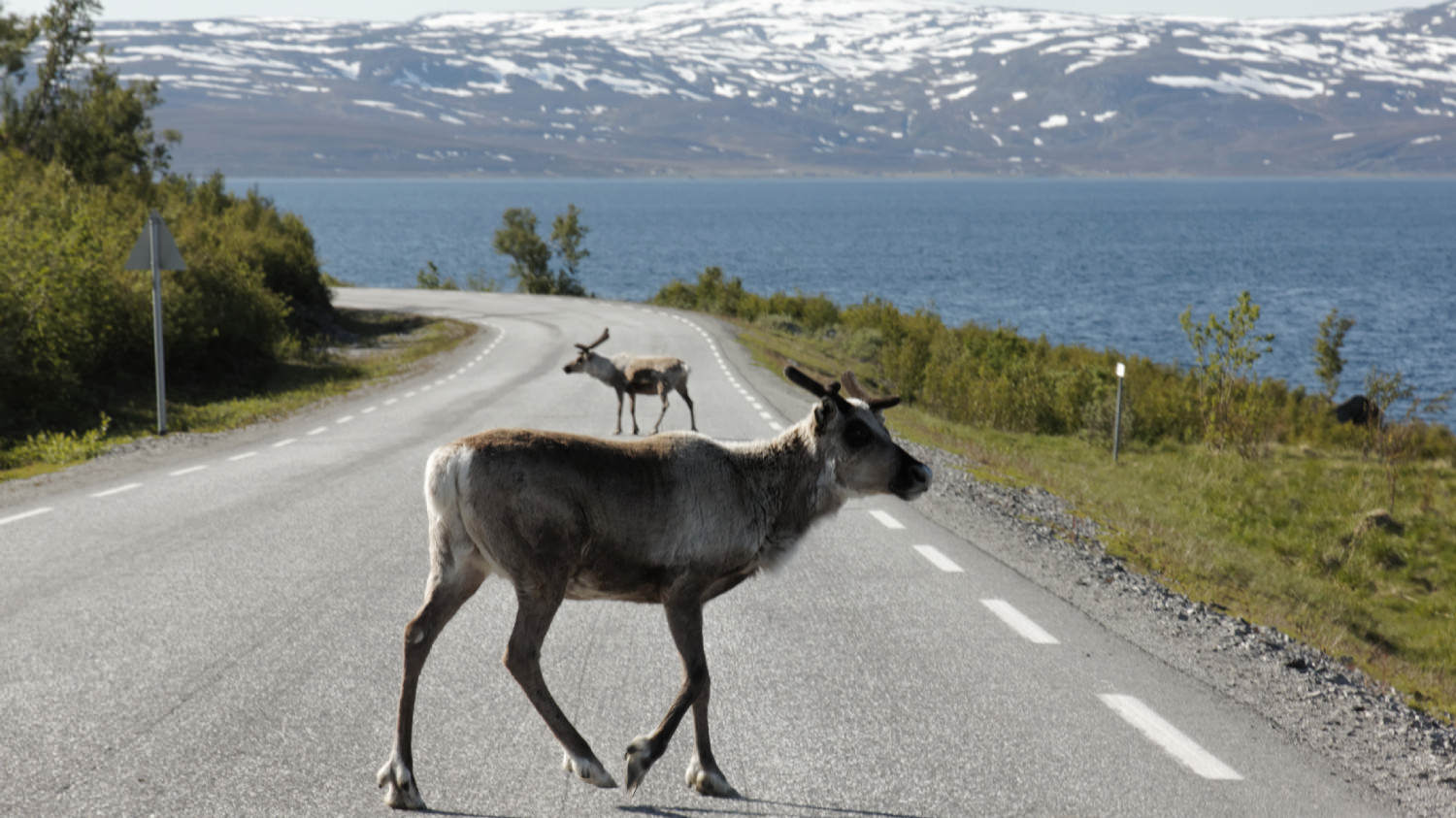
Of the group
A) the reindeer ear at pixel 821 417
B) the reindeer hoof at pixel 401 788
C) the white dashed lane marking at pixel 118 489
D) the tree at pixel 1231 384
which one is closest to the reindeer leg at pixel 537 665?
the reindeer hoof at pixel 401 788

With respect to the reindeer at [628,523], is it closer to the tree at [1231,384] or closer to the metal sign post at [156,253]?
the metal sign post at [156,253]

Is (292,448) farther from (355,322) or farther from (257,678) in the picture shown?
(355,322)

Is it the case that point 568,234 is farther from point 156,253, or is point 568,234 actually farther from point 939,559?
point 939,559

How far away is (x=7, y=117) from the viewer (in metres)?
42.5

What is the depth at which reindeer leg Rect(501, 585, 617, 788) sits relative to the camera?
466cm

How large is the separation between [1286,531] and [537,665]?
15.7 meters

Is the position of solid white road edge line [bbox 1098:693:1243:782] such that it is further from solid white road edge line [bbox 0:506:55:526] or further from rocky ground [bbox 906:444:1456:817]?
solid white road edge line [bbox 0:506:55:526]

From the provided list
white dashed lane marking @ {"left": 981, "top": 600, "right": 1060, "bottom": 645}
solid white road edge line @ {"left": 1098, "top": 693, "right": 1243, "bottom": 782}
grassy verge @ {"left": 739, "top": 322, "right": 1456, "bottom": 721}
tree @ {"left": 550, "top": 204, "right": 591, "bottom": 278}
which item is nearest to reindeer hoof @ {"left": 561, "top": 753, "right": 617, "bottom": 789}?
solid white road edge line @ {"left": 1098, "top": 693, "right": 1243, "bottom": 782}

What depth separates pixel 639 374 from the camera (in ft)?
59.9

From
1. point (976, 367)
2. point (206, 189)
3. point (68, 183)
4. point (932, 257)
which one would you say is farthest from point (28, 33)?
point (932, 257)

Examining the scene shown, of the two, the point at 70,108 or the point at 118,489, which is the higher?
the point at 70,108

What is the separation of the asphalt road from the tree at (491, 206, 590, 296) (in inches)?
2452

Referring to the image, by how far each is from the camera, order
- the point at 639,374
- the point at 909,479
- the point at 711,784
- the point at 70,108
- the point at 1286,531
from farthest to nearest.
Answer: the point at 70,108
the point at 639,374
the point at 1286,531
the point at 909,479
the point at 711,784

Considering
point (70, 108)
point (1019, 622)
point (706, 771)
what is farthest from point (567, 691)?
point (70, 108)
